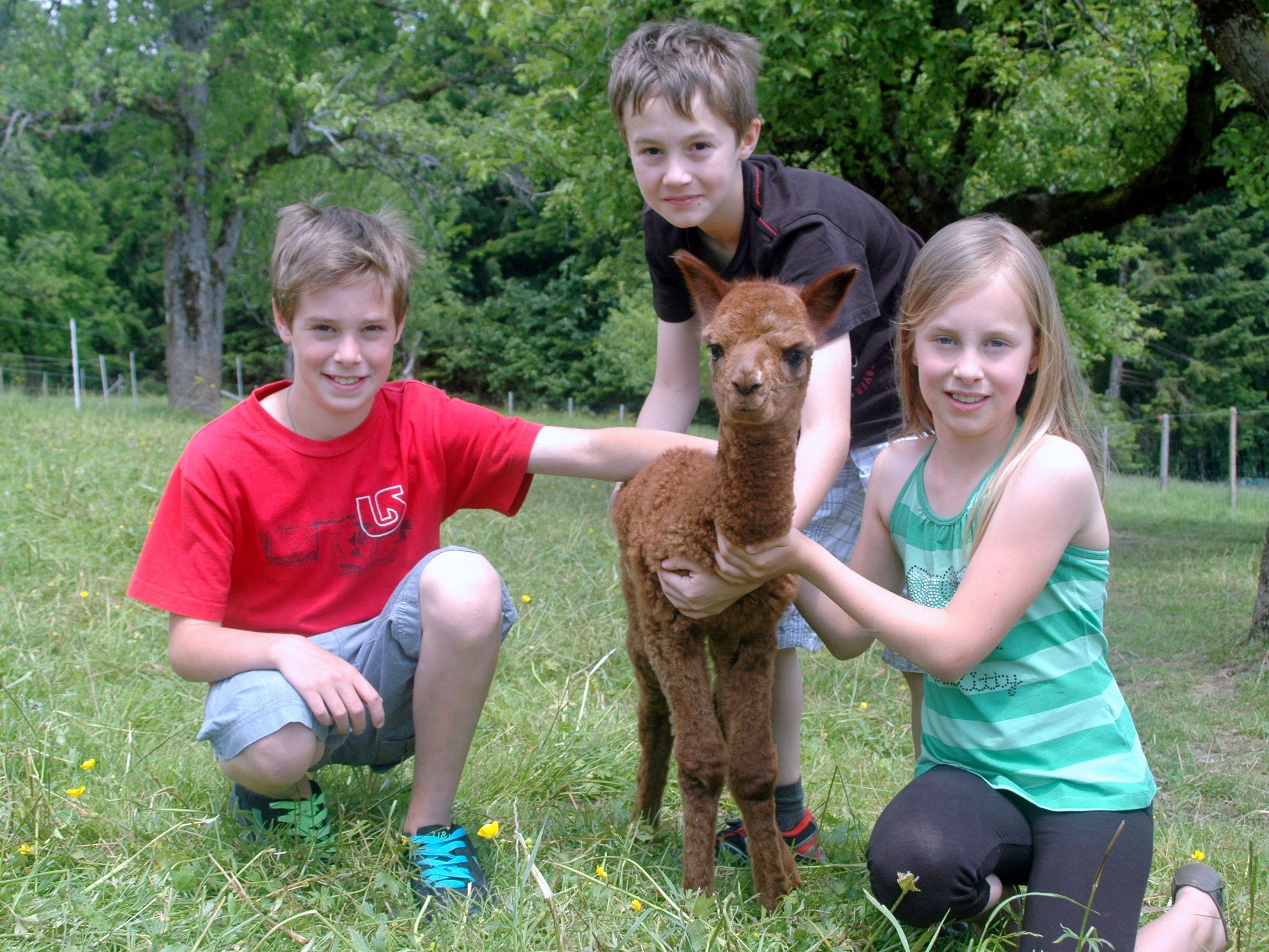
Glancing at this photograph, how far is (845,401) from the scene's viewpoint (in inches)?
103

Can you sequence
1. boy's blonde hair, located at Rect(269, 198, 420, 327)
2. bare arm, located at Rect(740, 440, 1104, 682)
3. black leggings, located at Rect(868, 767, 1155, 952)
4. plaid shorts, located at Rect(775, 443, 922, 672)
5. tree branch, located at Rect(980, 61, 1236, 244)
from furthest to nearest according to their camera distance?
tree branch, located at Rect(980, 61, 1236, 244), plaid shorts, located at Rect(775, 443, 922, 672), boy's blonde hair, located at Rect(269, 198, 420, 327), bare arm, located at Rect(740, 440, 1104, 682), black leggings, located at Rect(868, 767, 1155, 952)

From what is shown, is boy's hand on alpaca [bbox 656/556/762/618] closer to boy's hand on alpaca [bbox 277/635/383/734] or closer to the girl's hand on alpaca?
the girl's hand on alpaca

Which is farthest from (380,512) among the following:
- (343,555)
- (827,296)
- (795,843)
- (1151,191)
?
(1151,191)

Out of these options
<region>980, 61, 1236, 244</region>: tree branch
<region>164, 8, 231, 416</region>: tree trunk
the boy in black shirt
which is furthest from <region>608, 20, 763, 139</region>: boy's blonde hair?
<region>164, 8, 231, 416</region>: tree trunk

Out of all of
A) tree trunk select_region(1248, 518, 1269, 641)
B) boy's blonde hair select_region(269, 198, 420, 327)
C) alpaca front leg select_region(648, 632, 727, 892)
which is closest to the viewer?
alpaca front leg select_region(648, 632, 727, 892)

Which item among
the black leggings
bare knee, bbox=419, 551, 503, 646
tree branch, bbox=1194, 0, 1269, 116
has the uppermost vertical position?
tree branch, bbox=1194, 0, 1269, 116

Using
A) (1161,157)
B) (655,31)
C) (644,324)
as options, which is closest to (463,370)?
(644,324)

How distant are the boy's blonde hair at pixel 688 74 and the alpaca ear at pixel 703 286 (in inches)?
18.1

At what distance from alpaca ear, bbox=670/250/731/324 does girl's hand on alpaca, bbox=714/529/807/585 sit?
585 mm

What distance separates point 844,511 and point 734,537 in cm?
97

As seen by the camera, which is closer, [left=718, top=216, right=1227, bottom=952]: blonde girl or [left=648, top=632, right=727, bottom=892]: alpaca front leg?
[left=718, top=216, right=1227, bottom=952]: blonde girl

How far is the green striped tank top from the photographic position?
2270mm

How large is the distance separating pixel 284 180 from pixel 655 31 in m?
18.5

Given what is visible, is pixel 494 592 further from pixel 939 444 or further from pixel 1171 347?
pixel 1171 347
